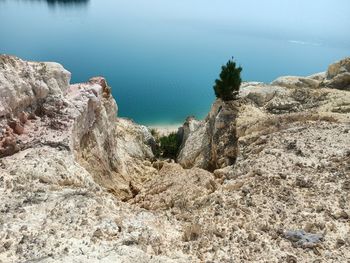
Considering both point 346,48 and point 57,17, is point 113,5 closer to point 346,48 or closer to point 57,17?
point 57,17

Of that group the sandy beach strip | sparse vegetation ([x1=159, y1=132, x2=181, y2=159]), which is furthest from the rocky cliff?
the sandy beach strip

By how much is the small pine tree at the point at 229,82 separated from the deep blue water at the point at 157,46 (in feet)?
112

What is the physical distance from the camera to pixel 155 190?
23062 mm

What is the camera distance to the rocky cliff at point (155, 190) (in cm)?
1309

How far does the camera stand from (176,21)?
537ft

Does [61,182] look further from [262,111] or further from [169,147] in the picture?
[169,147]

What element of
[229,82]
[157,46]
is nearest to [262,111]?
[229,82]

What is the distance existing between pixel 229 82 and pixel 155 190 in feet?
52.3

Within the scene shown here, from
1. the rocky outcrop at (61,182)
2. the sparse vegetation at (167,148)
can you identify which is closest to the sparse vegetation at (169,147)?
the sparse vegetation at (167,148)

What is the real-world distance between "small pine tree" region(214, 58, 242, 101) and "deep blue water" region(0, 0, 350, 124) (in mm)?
34104

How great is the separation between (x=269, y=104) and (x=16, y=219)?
25544 mm

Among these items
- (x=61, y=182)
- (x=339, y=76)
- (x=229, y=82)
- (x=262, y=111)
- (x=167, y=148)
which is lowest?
(x=167, y=148)

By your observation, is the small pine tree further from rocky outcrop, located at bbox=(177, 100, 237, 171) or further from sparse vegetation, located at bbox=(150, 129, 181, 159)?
sparse vegetation, located at bbox=(150, 129, 181, 159)

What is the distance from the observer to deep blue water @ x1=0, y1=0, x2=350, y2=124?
81.1 meters
